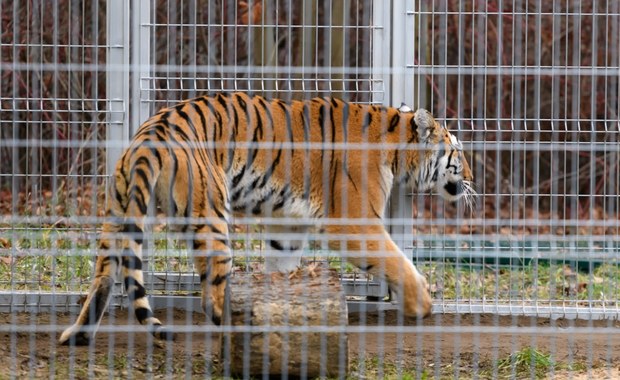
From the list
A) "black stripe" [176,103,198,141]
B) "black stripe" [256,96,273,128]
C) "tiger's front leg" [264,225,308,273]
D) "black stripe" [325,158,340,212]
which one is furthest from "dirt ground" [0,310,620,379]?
"black stripe" [256,96,273,128]

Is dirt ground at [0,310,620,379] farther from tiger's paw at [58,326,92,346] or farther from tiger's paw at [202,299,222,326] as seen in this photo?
tiger's paw at [202,299,222,326]

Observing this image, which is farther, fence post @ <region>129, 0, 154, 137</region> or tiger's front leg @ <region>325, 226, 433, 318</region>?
fence post @ <region>129, 0, 154, 137</region>

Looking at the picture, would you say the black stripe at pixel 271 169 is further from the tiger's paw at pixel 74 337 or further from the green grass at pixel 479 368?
the tiger's paw at pixel 74 337

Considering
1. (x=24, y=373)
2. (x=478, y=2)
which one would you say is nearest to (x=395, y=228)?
(x=24, y=373)

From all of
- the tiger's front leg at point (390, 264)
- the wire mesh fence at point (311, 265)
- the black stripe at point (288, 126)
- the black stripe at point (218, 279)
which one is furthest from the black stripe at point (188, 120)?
the tiger's front leg at point (390, 264)

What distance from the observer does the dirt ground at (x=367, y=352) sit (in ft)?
18.1

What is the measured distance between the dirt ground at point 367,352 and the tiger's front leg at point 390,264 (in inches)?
6.4

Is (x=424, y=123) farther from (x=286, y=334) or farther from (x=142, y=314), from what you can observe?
(x=142, y=314)

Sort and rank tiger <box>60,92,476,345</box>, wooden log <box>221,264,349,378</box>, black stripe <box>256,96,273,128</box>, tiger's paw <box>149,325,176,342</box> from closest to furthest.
Answer: 1. wooden log <box>221,264,349,378</box>
2. tiger's paw <box>149,325,176,342</box>
3. tiger <box>60,92,476,345</box>
4. black stripe <box>256,96,273,128</box>

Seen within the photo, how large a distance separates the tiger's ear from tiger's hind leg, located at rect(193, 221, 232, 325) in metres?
1.42

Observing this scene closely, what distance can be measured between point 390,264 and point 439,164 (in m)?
0.91

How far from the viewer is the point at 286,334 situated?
5.25m

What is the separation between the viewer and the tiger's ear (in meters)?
6.58

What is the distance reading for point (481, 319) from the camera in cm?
695
